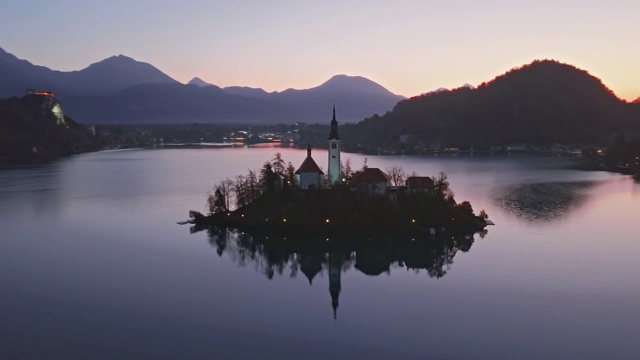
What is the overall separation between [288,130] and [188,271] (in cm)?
8792

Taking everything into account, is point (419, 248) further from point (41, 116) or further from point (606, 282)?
point (41, 116)

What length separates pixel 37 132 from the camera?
177 ft

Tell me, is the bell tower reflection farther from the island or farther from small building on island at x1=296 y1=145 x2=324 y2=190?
small building on island at x1=296 y1=145 x2=324 y2=190

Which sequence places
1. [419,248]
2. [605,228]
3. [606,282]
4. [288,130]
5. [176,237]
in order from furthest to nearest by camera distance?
1. [288,130]
2. [605,228]
3. [176,237]
4. [419,248]
5. [606,282]

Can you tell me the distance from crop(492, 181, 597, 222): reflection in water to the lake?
0.30 meters

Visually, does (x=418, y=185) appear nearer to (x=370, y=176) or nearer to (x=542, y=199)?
(x=370, y=176)

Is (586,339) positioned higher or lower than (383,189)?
lower

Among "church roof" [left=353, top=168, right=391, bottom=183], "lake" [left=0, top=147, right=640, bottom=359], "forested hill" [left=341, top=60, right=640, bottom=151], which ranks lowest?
"lake" [left=0, top=147, right=640, bottom=359]

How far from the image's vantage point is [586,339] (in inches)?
344

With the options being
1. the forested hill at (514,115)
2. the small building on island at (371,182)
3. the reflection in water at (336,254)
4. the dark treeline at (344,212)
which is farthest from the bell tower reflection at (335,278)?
the forested hill at (514,115)

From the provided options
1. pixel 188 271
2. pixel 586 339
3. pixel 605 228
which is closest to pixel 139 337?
pixel 188 271

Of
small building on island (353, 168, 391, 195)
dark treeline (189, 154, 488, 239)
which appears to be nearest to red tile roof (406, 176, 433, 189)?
dark treeline (189, 154, 488, 239)

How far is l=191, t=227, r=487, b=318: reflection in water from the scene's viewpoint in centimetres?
1266

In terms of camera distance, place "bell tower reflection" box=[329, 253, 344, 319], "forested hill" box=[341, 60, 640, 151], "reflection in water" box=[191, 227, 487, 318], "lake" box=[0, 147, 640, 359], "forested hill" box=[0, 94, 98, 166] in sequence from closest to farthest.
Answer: "lake" box=[0, 147, 640, 359] → "bell tower reflection" box=[329, 253, 344, 319] → "reflection in water" box=[191, 227, 487, 318] → "forested hill" box=[0, 94, 98, 166] → "forested hill" box=[341, 60, 640, 151]
